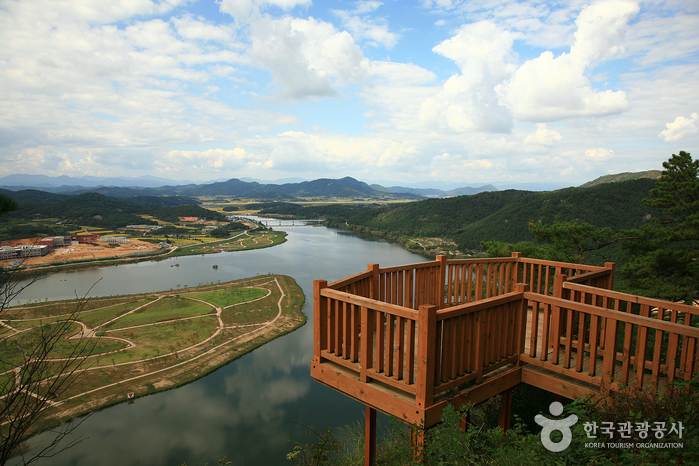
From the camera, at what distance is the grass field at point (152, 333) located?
18.0m

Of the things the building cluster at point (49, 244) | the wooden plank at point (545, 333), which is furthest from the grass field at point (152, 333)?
the building cluster at point (49, 244)

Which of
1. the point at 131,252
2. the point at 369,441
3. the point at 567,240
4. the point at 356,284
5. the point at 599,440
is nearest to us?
the point at 599,440

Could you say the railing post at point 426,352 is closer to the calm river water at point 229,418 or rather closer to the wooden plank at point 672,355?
the wooden plank at point 672,355

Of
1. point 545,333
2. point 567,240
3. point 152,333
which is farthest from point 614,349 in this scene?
point 152,333

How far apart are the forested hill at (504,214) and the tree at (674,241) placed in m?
29.8

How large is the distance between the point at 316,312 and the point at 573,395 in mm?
2495

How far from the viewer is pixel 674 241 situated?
37.2ft

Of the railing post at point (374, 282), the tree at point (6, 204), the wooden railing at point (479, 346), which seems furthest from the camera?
the railing post at point (374, 282)

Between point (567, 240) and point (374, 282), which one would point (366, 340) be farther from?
point (567, 240)

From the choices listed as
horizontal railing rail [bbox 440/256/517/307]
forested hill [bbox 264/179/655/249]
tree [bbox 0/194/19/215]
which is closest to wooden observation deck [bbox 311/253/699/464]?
horizontal railing rail [bbox 440/256/517/307]

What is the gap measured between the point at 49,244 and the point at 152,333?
39.5 meters

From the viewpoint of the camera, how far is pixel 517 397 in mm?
6648

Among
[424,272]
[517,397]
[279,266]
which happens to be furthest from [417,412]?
[279,266]

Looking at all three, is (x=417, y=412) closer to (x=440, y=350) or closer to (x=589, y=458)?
(x=440, y=350)
